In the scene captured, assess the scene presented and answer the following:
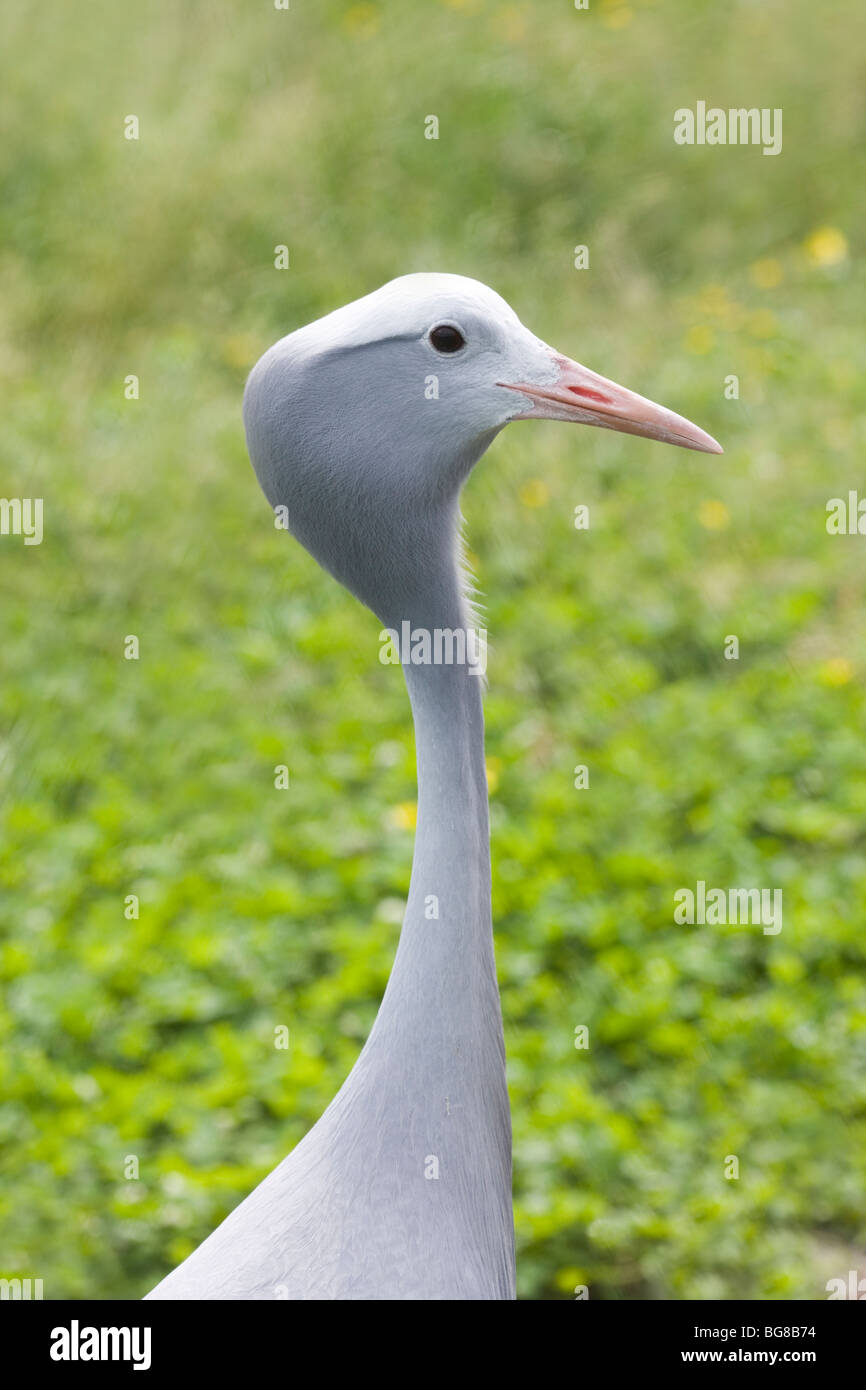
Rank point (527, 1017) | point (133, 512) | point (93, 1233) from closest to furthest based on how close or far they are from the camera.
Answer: point (93, 1233) → point (527, 1017) → point (133, 512)

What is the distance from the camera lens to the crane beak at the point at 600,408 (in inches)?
76.0

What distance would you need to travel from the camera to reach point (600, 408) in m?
1.94

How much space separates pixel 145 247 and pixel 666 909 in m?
4.19

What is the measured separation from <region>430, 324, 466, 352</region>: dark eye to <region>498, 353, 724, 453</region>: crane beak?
0.09m

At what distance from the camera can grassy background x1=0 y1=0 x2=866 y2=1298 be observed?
11.3ft

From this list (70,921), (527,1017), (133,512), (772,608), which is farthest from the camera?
(133,512)

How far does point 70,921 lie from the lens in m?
4.17

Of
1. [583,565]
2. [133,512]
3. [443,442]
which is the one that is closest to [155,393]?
[133,512]
